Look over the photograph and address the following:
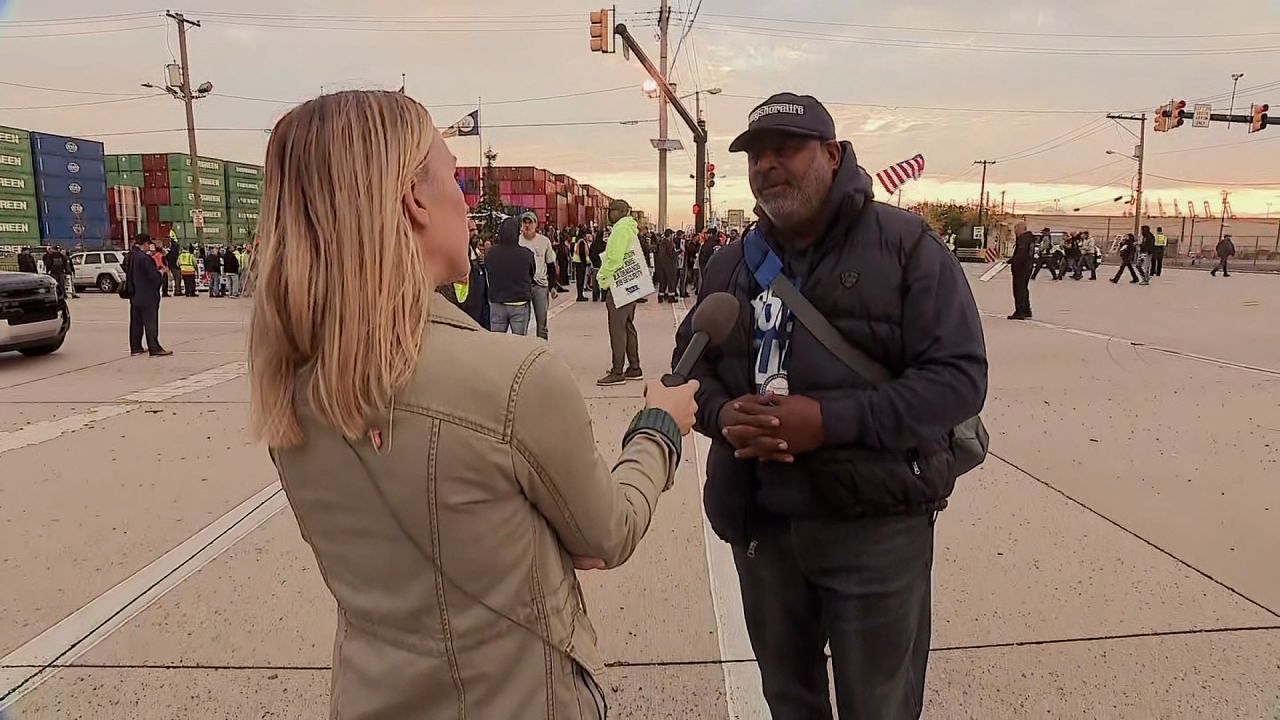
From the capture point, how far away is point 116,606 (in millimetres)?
3621

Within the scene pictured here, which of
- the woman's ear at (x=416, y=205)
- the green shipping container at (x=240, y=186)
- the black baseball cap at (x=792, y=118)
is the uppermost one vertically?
the green shipping container at (x=240, y=186)

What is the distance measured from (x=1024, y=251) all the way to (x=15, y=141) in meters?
41.6

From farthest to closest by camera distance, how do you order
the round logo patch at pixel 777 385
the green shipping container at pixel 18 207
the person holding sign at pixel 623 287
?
the green shipping container at pixel 18 207 → the person holding sign at pixel 623 287 → the round logo patch at pixel 777 385

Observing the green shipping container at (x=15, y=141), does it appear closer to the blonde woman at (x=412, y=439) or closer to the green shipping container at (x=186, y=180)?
the green shipping container at (x=186, y=180)

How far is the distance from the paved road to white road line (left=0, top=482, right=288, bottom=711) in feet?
0.04

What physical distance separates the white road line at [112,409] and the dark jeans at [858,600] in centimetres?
436

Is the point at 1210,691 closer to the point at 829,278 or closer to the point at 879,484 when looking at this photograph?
the point at 879,484

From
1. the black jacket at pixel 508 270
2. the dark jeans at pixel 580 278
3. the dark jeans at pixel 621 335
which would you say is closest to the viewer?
the dark jeans at pixel 621 335

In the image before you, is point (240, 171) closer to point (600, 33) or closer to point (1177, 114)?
point (600, 33)

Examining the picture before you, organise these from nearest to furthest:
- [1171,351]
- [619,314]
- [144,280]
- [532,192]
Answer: [619,314] < [1171,351] < [144,280] < [532,192]

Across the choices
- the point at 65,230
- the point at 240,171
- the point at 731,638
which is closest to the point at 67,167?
the point at 65,230

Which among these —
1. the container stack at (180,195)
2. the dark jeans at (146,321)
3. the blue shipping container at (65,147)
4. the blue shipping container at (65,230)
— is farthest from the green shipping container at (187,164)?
the dark jeans at (146,321)

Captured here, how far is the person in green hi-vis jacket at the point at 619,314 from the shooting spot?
27.8 feet

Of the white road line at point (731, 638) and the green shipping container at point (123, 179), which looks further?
the green shipping container at point (123, 179)
